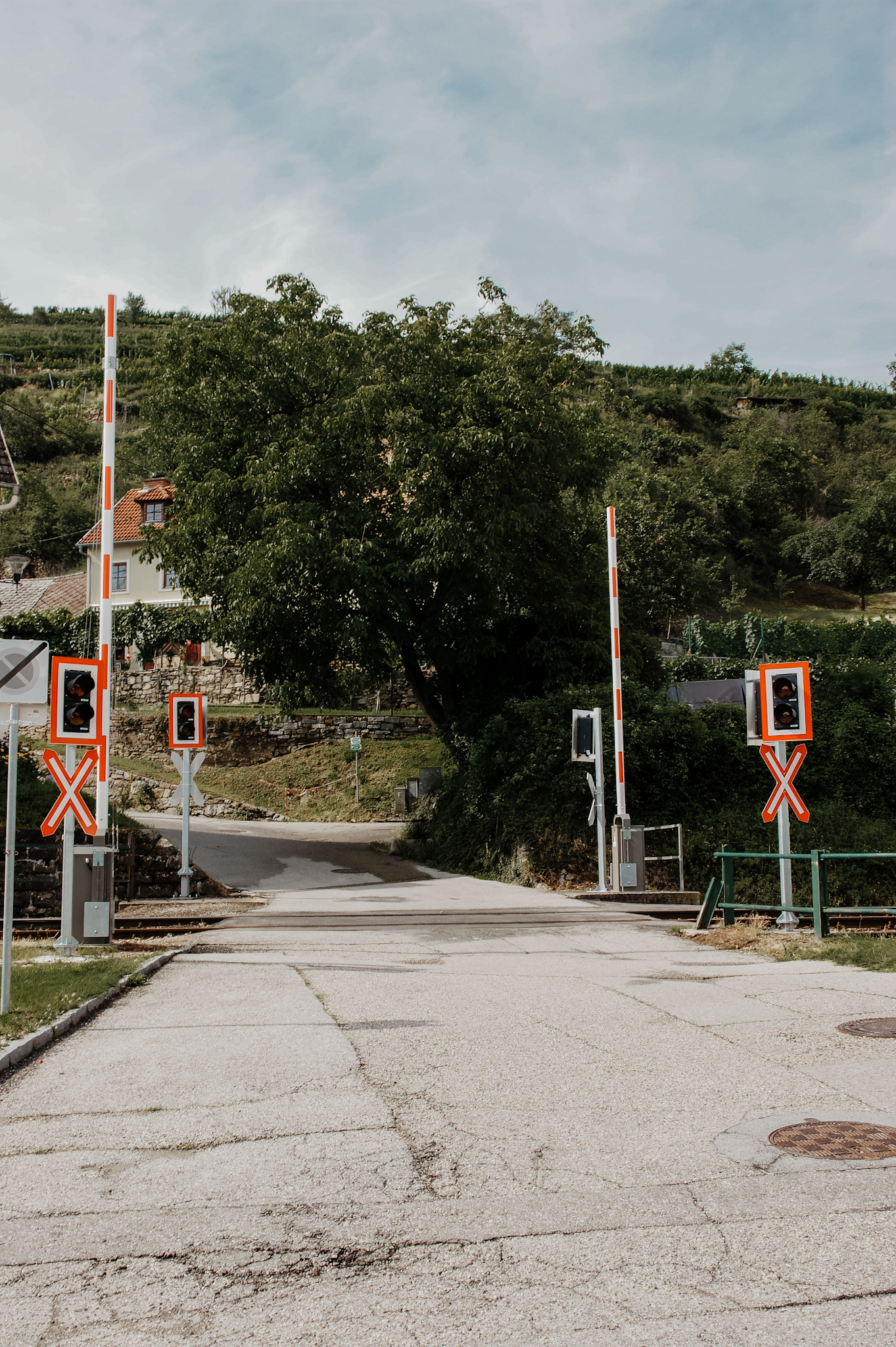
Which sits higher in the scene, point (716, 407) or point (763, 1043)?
point (716, 407)

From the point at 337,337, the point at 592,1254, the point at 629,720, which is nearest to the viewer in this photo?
the point at 592,1254

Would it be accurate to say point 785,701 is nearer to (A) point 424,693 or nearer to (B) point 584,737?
(B) point 584,737

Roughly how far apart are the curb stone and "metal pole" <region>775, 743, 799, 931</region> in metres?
7.27

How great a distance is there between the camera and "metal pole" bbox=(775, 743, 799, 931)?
1300 cm

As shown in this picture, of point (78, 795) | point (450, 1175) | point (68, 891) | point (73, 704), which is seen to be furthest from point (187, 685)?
point (450, 1175)

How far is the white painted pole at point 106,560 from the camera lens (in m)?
12.9

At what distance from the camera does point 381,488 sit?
81.5 ft

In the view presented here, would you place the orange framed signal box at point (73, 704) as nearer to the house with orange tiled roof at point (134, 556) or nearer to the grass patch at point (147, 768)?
the grass patch at point (147, 768)

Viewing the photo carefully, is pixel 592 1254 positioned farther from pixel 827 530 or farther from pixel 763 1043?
pixel 827 530

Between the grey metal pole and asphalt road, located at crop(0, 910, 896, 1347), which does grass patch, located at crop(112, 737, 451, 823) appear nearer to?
the grey metal pole

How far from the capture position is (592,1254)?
3691 millimetres

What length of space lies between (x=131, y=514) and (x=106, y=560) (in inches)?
1683

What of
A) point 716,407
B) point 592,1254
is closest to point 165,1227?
point 592,1254

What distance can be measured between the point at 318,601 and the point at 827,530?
181 feet
